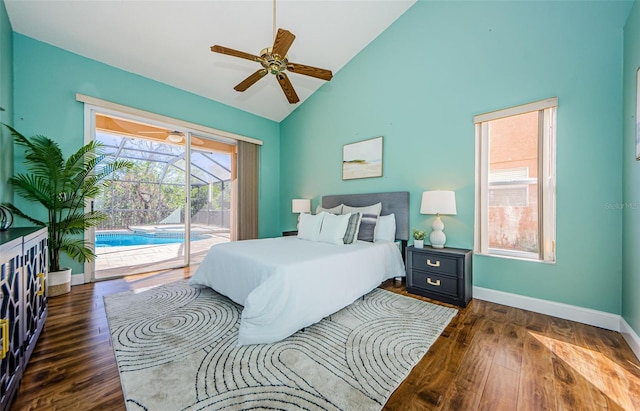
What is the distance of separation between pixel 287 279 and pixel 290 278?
25 millimetres

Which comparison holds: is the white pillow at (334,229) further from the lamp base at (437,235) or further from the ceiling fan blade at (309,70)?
the ceiling fan blade at (309,70)

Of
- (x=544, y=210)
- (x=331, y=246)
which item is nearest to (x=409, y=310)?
(x=331, y=246)

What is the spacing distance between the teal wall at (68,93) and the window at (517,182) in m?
4.21

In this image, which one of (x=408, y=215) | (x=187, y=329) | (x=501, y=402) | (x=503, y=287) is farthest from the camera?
(x=408, y=215)

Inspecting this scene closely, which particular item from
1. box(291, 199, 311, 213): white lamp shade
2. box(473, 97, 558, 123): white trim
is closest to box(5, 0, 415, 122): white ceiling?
box(473, 97, 558, 123): white trim

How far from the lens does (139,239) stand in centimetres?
404

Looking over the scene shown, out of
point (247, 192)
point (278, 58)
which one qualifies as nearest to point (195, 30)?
point (278, 58)

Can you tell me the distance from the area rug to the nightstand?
22cm

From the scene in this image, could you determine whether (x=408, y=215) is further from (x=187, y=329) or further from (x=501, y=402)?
(x=187, y=329)

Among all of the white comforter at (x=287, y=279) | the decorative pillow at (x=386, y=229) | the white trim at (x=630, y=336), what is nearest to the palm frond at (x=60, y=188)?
the white comforter at (x=287, y=279)

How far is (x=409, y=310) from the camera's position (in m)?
2.38

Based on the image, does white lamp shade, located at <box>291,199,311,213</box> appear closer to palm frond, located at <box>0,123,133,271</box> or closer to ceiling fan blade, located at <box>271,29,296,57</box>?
palm frond, located at <box>0,123,133,271</box>

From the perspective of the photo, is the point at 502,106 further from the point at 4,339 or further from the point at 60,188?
the point at 60,188

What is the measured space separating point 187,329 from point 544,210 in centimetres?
345
